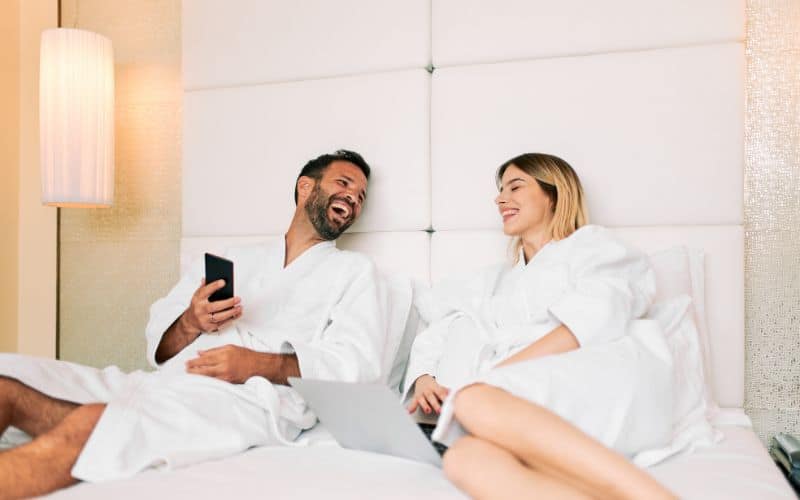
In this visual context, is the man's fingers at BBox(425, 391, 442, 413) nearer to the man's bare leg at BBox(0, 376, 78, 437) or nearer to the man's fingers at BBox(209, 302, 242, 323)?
the man's fingers at BBox(209, 302, 242, 323)

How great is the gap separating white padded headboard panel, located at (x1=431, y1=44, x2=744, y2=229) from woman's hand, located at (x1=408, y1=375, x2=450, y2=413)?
0.64 meters

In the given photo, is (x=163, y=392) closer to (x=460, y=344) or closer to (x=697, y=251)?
(x=460, y=344)

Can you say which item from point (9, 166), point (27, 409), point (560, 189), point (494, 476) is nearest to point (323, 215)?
point (560, 189)

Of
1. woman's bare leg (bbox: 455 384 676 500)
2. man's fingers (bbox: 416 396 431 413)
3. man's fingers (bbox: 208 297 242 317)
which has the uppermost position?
man's fingers (bbox: 208 297 242 317)

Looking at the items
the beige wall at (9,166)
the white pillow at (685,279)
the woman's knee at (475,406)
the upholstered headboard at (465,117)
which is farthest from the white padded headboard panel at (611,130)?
the beige wall at (9,166)

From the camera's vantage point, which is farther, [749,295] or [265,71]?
[265,71]

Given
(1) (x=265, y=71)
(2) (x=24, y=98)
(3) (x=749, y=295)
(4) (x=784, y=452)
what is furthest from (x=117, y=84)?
(4) (x=784, y=452)

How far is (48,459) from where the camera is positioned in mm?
1210

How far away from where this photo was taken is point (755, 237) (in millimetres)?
1983

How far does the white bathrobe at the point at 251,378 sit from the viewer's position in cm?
133

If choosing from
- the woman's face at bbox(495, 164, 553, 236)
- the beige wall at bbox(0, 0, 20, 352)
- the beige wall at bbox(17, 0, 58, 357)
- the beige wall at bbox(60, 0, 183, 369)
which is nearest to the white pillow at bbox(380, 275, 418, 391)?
the woman's face at bbox(495, 164, 553, 236)

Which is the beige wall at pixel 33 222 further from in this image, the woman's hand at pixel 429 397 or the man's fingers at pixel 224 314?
the woman's hand at pixel 429 397

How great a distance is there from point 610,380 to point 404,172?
3.59 ft

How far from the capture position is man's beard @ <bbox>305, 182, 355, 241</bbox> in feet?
6.95
